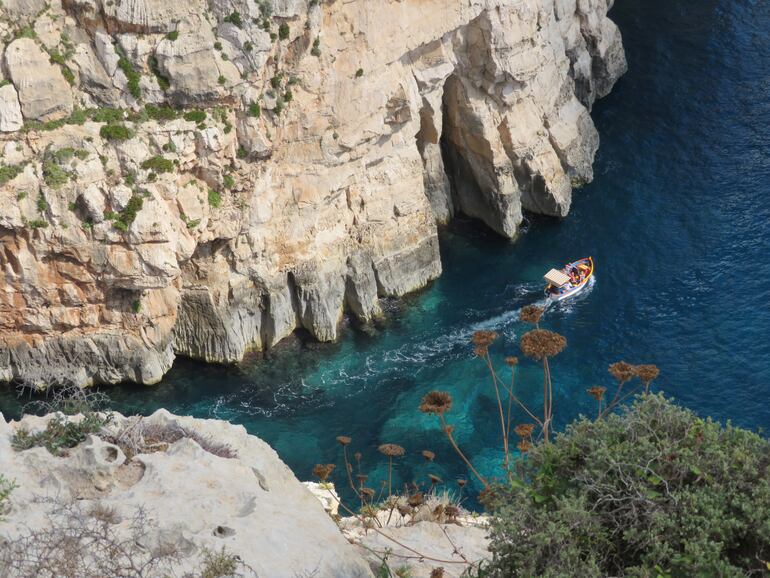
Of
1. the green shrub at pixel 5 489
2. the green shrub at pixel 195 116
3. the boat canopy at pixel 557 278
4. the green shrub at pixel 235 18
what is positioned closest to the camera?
the green shrub at pixel 5 489

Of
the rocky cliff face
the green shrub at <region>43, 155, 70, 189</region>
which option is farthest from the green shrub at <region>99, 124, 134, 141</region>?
the green shrub at <region>43, 155, 70, 189</region>

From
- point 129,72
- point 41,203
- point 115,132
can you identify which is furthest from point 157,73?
point 41,203

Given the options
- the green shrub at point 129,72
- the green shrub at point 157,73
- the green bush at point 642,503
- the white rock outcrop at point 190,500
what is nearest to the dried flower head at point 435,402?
the green bush at point 642,503

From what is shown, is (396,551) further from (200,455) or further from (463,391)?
(463,391)

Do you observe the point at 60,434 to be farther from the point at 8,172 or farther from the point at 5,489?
the point at 8,172

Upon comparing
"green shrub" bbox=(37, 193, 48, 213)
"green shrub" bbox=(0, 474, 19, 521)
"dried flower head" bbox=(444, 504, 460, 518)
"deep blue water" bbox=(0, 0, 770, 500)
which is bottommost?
"deep blue water" bbox=(0, 0, 770, 500)

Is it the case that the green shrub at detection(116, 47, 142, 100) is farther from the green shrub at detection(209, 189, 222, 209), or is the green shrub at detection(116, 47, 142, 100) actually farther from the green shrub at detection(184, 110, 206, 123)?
the green shrub at detection(209, 189, 222, 209)

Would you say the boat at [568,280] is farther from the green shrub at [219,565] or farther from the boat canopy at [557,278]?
the green shrub at [219,565]
